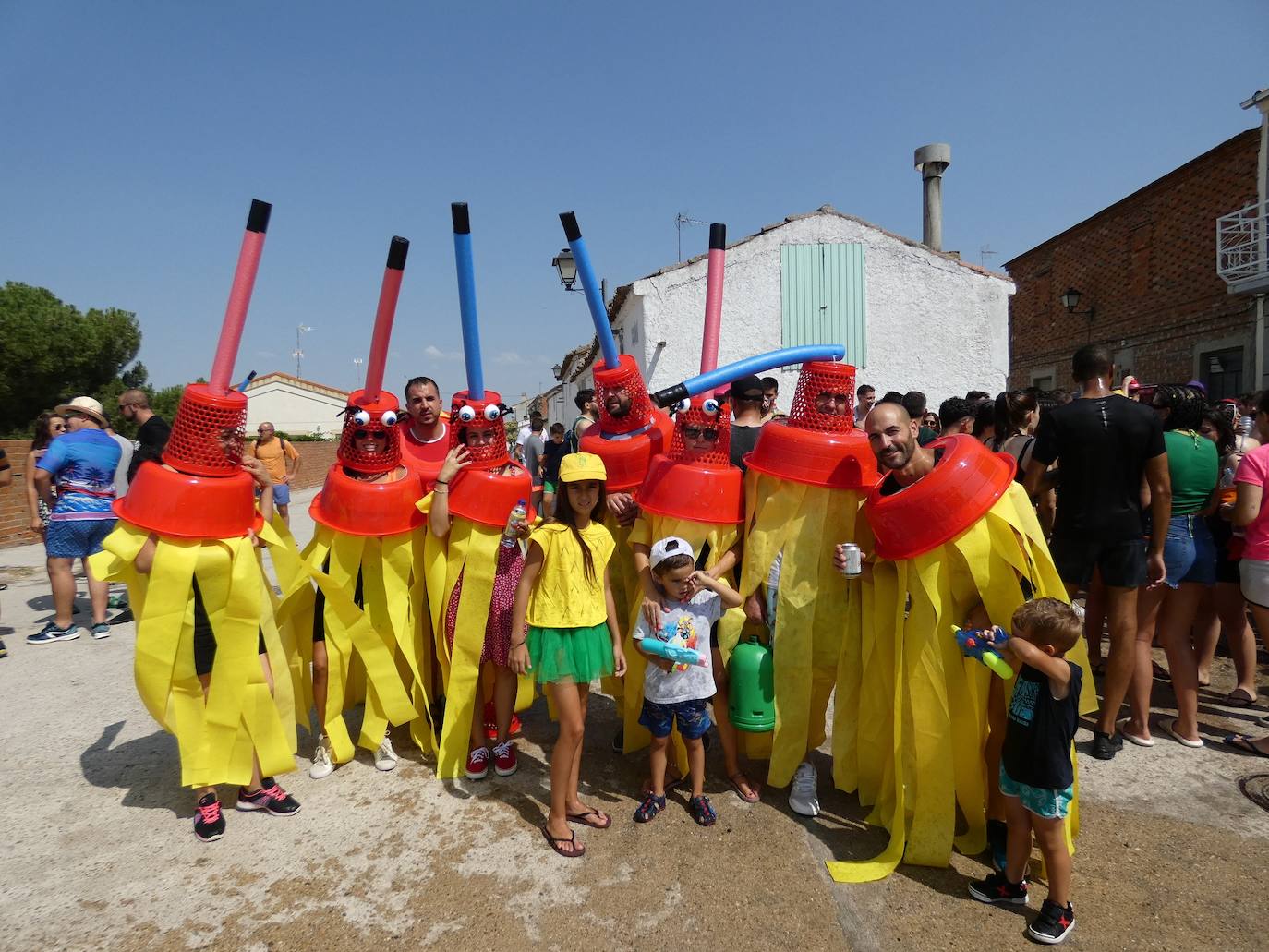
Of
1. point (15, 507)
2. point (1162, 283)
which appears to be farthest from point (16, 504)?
point (1162, 283)

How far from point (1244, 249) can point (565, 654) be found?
16580mm

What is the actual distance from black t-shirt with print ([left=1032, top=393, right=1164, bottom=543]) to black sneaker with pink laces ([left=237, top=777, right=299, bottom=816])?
160 inches

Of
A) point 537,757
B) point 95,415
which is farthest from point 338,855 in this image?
point 95,415

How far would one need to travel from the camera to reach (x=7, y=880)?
108 inches

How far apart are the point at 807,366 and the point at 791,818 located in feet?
6.73

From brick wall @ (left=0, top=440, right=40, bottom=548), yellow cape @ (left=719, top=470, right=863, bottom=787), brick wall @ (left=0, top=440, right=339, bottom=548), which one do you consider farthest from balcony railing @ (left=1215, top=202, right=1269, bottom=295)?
brick wall @ (left=0, top=440, right=40, bottom=548)

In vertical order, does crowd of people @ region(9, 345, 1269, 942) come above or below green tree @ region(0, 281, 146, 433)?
below

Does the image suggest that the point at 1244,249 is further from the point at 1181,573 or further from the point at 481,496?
the point at 481,496

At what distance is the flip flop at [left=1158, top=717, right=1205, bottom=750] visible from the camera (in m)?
3.73

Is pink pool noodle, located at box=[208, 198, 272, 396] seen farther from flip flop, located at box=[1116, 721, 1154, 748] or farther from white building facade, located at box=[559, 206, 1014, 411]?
white building facade, located at box=[559, 206, 1014, 411]

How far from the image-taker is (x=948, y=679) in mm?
2732

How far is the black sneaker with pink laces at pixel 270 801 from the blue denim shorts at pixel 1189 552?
15.0 ft

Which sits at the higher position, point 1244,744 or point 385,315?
point 385,315

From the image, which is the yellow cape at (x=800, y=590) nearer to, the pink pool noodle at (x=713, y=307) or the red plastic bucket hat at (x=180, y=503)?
the pink pool noodle at (x=713, y=307)
